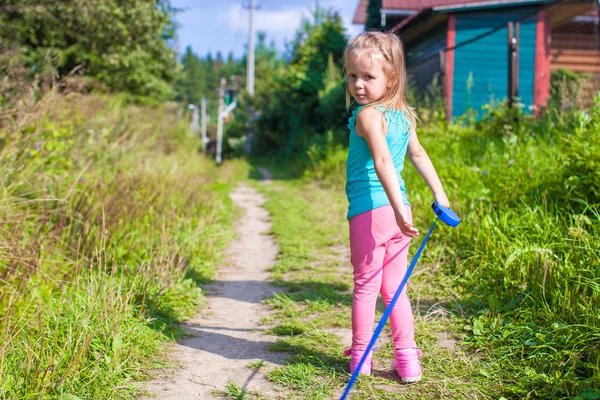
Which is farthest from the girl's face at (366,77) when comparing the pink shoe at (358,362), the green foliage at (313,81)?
the green foliage at (313,81)

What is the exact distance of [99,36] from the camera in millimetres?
11312

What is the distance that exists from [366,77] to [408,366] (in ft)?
4.31

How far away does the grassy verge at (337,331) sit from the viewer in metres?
2.44

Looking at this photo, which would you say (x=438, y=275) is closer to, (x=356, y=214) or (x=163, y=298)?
(x=356, y=214)

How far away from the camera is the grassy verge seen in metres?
2.44

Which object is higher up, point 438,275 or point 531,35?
point 531,35

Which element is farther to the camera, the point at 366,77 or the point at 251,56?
the point at 251,56

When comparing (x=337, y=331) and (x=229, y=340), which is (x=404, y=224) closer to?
(x=337, y=331)

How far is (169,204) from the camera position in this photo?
6.01 m

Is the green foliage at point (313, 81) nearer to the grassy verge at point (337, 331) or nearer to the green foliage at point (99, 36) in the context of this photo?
the green foliage at point (99, 36)

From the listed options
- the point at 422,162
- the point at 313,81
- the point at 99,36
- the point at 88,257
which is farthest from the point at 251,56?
the point at 422,162

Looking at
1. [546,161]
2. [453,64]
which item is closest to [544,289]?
[546,161]

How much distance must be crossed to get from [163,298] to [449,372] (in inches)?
74.2

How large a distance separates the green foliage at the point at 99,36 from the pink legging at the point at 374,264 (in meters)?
7.05
